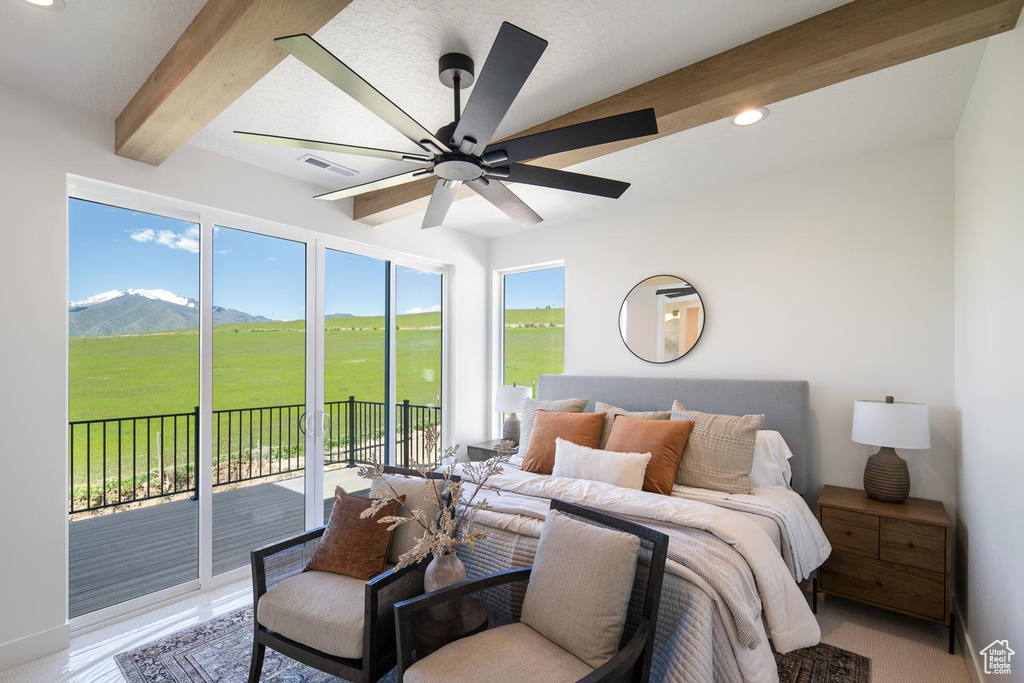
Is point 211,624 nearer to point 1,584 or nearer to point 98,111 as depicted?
point 1,584

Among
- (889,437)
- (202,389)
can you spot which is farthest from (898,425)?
(202,389)

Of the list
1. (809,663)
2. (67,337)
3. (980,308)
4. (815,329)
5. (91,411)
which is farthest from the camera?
A: (815,329)

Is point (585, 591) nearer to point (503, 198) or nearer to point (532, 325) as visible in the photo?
point (503, 198)

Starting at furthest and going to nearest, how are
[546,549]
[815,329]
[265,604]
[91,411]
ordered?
1. [815,329]
2. [91,411]
3. [265,604]
4. [546,549]

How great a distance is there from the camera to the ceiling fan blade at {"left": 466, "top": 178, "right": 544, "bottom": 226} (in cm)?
230

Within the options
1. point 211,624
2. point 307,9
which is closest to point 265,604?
point 211,624

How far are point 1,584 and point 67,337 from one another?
3.86ft

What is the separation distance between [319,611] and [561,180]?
6.63 ft

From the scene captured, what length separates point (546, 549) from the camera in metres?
1.91

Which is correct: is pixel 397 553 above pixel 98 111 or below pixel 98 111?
below

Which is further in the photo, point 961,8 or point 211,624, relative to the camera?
point 211,624

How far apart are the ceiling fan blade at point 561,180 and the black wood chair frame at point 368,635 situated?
135cm

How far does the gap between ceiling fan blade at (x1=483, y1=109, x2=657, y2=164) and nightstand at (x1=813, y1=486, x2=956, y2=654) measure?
93.1 inches

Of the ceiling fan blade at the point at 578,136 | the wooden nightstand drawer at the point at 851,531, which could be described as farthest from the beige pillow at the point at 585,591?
the wooden nightstand drawer at the point at 851,531
